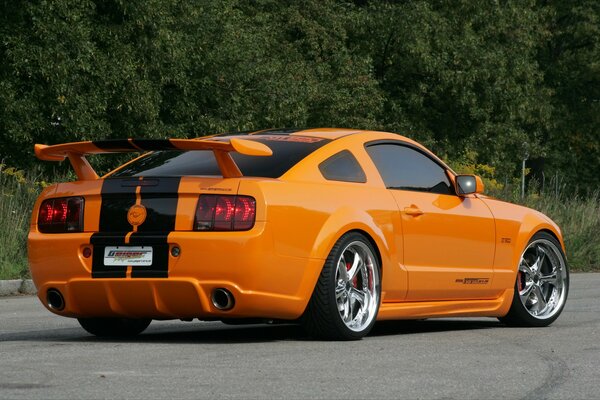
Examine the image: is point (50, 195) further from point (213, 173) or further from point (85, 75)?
point (85, 75)

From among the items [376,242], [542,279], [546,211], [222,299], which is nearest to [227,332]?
[376,242]

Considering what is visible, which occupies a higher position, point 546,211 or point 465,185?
point 465,185

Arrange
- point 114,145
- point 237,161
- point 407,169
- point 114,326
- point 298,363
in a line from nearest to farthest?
1. point 298,363
2. point 114,145
3. point 237,161
4. point 114,326
5. point 407,169

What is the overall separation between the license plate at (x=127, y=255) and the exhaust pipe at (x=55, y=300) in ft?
1.69

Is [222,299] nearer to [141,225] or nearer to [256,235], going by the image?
[256,235]

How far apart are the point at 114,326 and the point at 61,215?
111 cm

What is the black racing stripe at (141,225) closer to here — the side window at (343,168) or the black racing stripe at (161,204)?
the black racing stripe at (161,204)

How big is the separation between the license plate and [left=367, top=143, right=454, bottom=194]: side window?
1985 mm

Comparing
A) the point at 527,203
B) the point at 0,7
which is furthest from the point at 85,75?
the point at 527,203

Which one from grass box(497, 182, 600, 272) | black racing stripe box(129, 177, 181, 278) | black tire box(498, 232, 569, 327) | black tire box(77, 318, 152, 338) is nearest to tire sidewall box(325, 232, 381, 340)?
black racing stripe box(129, 177, 181, 278)

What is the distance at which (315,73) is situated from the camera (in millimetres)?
47094

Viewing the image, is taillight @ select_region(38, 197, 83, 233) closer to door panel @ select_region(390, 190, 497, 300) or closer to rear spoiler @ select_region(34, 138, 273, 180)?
rear spoiler @ select_region(34, 138, 273, 180)

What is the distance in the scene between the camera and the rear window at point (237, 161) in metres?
9.54

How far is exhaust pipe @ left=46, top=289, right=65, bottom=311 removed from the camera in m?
9.55
